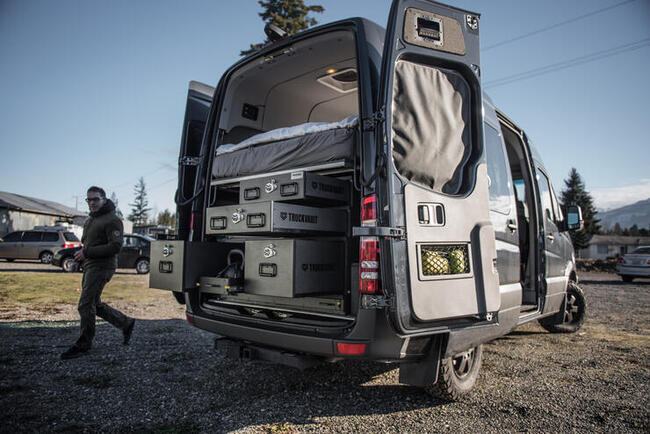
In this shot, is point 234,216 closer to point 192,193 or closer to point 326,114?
point 192,193

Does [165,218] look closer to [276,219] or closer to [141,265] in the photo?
[141,265]

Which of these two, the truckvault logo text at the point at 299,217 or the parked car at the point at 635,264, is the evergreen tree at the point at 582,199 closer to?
the parked car at the point at 635,264

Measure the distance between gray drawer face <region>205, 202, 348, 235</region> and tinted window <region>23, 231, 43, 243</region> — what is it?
1858 cm

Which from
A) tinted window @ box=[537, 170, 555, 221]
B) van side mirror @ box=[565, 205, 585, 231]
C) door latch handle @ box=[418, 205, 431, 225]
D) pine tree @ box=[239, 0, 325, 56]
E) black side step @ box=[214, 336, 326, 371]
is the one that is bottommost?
black side step @ box=[214, 336, 326, 371]

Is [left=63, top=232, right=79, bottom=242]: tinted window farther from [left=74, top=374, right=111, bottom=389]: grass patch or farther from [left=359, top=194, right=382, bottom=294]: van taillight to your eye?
[left=359, top=194, right=382, bottom=294]: van taillight

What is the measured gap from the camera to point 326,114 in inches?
204

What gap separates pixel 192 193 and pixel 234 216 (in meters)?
1.09

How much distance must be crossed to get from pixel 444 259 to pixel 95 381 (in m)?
3.02

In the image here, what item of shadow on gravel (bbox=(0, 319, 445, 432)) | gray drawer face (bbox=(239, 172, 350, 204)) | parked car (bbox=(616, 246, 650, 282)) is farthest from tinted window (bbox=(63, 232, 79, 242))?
parked car (bbox=(616, 246, 650, 282))

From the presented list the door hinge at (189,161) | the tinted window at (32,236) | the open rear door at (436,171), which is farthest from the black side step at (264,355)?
the tinted window at (32,236)

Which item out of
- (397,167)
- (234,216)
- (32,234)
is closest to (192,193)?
(234,216)

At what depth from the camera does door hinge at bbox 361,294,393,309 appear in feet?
7.80

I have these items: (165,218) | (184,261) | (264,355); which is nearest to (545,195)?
(264,355)

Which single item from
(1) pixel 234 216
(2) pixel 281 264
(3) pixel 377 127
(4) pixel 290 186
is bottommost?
(2) pixel 281 264
